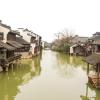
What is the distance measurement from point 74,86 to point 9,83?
21.7 feet

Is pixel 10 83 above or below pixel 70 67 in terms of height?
below

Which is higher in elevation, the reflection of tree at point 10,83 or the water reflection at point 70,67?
the water reflection at point 70,67

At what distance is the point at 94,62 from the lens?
74.7ft

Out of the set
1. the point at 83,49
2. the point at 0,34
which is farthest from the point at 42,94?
the point at 83,49

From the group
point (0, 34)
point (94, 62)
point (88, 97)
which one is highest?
point (0, 34)

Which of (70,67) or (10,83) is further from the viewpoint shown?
(70,67)

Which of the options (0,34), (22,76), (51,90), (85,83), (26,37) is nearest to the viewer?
(51,90)

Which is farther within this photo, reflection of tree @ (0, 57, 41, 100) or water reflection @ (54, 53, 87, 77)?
water reflection @ (54, 53, 87, 77)

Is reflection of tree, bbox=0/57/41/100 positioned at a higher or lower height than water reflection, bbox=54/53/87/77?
lower

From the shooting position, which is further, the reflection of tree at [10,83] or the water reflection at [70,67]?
the water reflection at [70,67]

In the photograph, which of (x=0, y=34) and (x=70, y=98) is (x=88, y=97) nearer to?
(x=70, y=98)

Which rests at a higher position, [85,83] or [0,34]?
[0,34]

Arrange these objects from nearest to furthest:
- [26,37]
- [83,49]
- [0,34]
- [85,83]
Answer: [85,83]
[0,34]
[26,37]
[83,49]

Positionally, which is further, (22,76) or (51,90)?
(22,76)
